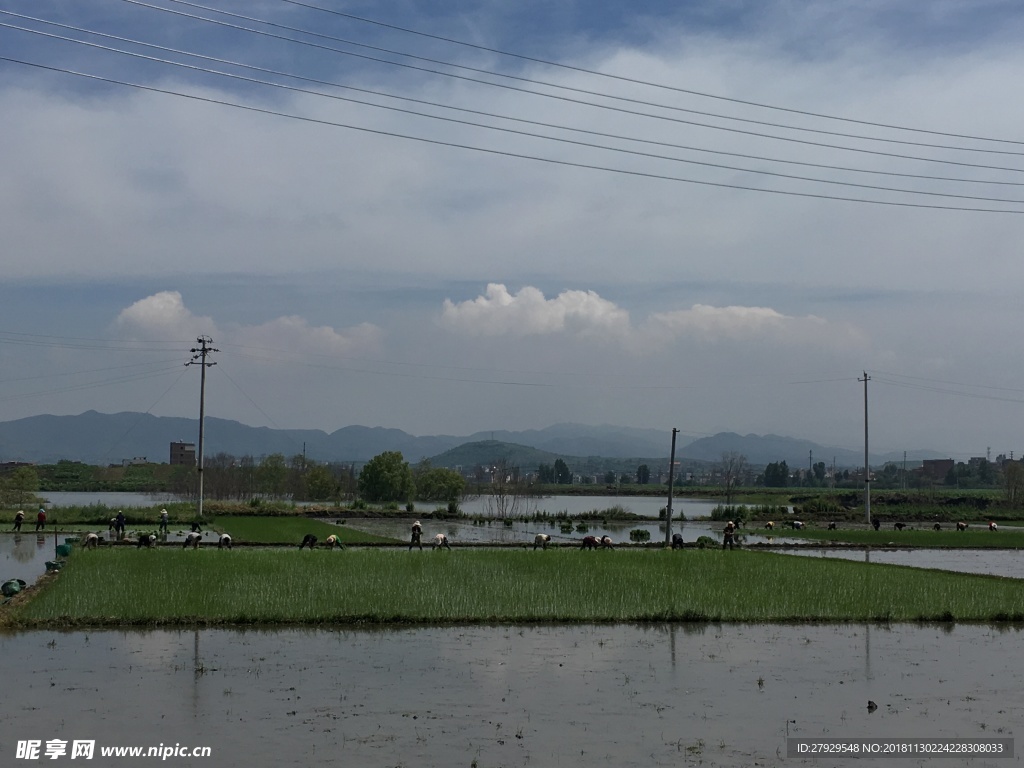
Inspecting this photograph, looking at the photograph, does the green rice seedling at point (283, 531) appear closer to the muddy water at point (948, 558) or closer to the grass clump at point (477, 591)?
the grass clump at point (477, 591)

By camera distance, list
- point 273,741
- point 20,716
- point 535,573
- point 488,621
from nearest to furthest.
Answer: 1. point 273,741
2. point 20,716
3. point 488,621
4. point 535,573

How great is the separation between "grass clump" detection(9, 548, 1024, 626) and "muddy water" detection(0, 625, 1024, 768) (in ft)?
4.95

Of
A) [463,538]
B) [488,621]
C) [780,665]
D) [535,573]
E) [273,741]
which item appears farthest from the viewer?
[463,538]

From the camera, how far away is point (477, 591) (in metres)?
23.6

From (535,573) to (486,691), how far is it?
44.6 ft

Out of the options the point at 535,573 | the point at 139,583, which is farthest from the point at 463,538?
the point at 139,583

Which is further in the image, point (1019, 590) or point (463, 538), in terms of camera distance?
point (463, 538)

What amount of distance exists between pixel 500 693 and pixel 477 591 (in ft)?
31.1

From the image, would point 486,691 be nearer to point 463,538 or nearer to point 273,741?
point 273,741

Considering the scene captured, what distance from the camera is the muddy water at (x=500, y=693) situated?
448 inches

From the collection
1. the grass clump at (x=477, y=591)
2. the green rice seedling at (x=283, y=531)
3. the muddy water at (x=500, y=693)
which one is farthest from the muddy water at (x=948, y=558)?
the green rice seedling at (x=283, y=531)

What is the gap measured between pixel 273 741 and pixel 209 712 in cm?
159

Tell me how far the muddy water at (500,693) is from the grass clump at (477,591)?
59.4 inches

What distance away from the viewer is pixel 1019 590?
26.7 meters
